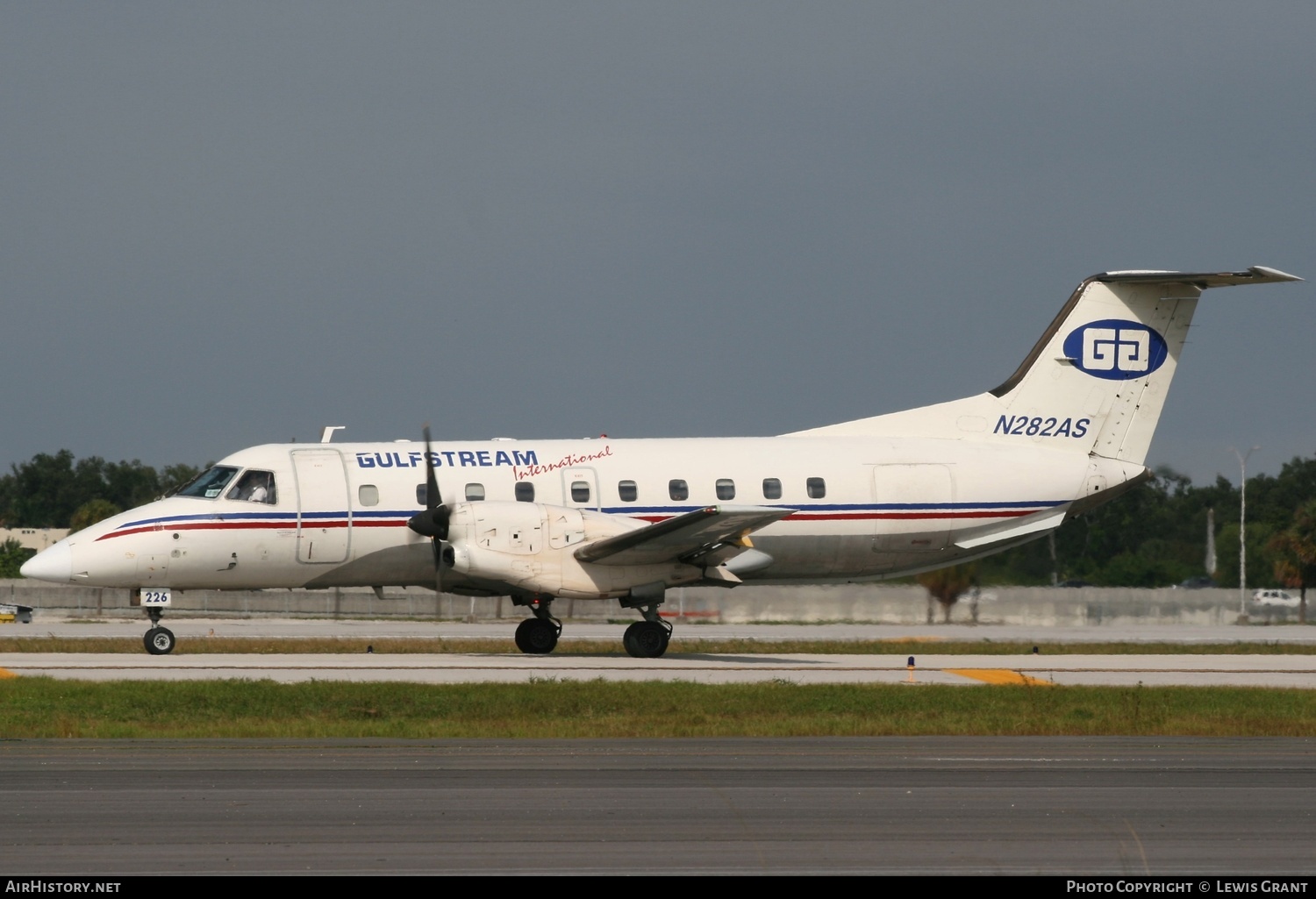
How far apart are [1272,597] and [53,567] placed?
33.0 metres

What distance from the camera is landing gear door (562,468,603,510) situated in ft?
84.3

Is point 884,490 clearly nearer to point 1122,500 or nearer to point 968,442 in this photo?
point 968,442

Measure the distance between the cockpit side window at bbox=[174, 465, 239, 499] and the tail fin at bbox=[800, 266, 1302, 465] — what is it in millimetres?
11028

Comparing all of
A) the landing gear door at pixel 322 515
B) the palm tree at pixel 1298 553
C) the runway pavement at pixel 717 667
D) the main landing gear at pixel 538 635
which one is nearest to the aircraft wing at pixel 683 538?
the runway pavement at pixel 717 667

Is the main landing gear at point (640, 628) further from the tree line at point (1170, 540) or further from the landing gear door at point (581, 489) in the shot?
the tree line at point (1170, 540)

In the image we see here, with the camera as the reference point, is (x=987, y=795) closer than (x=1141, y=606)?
Yes

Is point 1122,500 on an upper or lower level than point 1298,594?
upper

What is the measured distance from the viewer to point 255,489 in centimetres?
2541

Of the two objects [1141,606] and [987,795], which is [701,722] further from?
[1141,606]

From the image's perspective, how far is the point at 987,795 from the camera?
432 inches

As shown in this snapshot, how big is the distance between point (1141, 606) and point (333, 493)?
23.5 meters
